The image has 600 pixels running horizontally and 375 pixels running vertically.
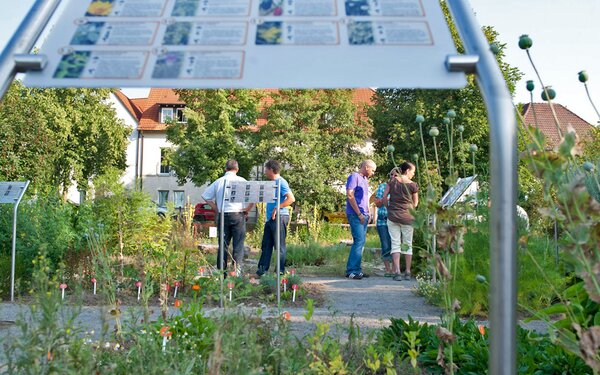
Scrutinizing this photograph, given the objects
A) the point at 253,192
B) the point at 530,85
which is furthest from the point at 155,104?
the point at 530,85

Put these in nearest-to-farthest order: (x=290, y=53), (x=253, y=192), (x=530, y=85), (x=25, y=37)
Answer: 1. (x=290, y=53)
2. (x=25, y=37)
3. (x=530, y=85)
4. (x=253, y=192)

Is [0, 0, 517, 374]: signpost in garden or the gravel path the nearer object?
[0, 0, 517, 374]: signpost in garden

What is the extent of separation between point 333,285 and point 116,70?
7020 millimetres

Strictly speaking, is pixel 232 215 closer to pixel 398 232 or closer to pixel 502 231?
pixel 398 232

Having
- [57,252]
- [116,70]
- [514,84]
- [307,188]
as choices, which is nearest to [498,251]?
[116,70]

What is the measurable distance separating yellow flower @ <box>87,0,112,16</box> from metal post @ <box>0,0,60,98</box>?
139 millimetres

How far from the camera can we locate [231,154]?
33906 millimetres

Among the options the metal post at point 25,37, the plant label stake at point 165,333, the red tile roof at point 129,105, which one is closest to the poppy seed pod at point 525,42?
the metal post at point 25,37

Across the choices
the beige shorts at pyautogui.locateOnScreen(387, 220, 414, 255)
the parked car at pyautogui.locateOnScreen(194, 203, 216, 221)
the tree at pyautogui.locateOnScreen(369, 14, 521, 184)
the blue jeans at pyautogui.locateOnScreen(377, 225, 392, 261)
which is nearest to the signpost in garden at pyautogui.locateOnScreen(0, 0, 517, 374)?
the beige shorts at pyautogui.locateOnScreen(387, 220, 414, 255)

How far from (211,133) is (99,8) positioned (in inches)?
1258

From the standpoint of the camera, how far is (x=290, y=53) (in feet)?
5.84

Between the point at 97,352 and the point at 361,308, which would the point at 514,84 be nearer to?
the point at 361,308

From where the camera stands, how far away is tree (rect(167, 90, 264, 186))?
110 ft

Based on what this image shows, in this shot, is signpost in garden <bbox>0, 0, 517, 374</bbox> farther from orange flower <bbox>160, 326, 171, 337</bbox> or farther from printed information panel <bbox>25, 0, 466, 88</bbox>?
orange flower <bbox>160, 326, 171, 337</bbox>
